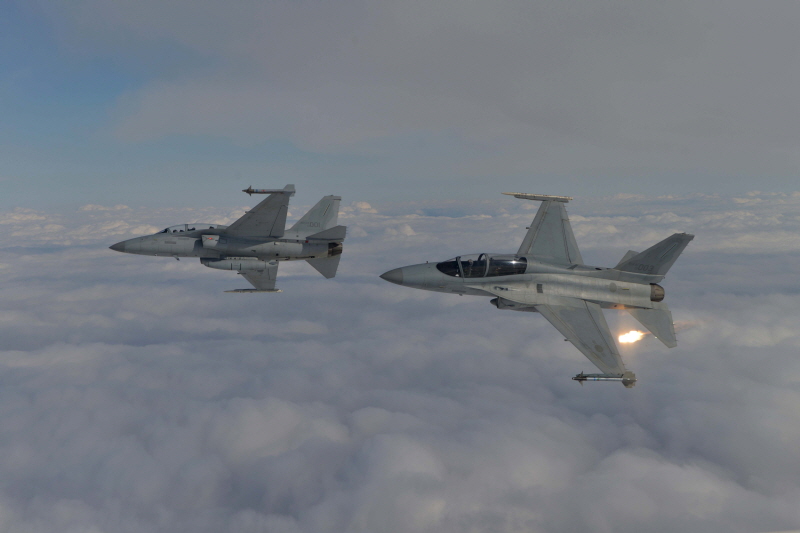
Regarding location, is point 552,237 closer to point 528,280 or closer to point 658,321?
point 528,280

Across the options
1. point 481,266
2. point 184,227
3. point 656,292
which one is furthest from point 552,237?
point 184,227

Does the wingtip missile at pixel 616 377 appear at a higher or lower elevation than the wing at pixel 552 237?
lower

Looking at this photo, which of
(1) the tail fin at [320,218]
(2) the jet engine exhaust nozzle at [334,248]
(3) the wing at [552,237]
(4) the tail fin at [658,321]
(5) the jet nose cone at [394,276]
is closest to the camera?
(5) the jet nose cone at [394,276]

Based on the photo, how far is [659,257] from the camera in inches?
827

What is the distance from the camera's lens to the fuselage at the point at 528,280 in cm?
2052

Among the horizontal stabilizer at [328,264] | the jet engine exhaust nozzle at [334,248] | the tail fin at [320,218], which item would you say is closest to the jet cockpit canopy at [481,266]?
the jet engine exhaust nozzle at [334,248]

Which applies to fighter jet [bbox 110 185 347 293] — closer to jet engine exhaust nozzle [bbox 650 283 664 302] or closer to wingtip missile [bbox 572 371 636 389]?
wingtip missile [bbox 572 371 636 389]

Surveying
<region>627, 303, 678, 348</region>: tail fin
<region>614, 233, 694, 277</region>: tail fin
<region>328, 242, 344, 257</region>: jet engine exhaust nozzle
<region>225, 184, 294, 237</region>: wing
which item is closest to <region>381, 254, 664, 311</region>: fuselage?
<region>614, 233, 694, 277</region>: tail fin

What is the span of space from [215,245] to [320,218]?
9624 millimetres

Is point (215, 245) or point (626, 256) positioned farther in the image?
point (215, 245)

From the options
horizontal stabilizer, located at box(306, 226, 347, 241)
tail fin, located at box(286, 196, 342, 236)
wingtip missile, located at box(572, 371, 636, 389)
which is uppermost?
tail fin, located at box(286, 196, 342, 236)

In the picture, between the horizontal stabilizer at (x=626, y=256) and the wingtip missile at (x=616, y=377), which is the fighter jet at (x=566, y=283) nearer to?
the horizontal stabilizer at (x=626, y=256)

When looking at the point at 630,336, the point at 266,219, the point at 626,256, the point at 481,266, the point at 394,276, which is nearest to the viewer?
the point at 394,276

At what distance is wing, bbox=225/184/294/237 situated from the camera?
28453 mm
